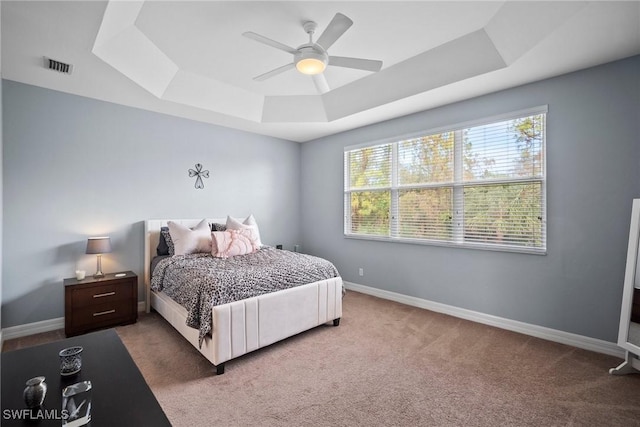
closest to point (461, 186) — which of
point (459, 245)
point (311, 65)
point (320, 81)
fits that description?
point (459, 245)

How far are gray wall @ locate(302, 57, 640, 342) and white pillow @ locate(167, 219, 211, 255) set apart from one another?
9.67 feet

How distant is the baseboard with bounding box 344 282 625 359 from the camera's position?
2.63 meters

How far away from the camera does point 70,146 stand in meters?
3.29

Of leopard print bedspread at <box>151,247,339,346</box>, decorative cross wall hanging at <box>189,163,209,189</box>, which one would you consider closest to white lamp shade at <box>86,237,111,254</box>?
leopard print bedspread at <box>151,247,339,346</box>

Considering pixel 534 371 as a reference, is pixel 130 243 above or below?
above

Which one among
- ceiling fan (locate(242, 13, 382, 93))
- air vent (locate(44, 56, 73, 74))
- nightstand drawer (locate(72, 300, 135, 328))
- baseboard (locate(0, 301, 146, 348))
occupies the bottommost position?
baseboard (locate(0, 301, 146, 348))

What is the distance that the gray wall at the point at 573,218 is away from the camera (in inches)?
101

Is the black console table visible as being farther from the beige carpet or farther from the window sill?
the window sill

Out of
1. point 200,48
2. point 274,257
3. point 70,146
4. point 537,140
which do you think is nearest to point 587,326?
point 537,140

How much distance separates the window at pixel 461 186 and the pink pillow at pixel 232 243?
174 cm

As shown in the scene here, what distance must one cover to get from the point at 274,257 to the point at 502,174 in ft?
8.83

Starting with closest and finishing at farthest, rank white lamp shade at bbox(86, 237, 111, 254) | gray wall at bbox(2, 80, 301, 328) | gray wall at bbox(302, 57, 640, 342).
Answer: gray wall at bbox(302, 57, 640, 342) → gray wall at bbox(2, 80, 301, 328) → white lamp shade at bbox(86, 237, 111, 254)

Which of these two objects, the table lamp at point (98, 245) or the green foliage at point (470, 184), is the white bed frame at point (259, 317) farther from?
the green foliage at point (470, 184)

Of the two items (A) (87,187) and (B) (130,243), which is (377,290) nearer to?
(B) (130,243)
